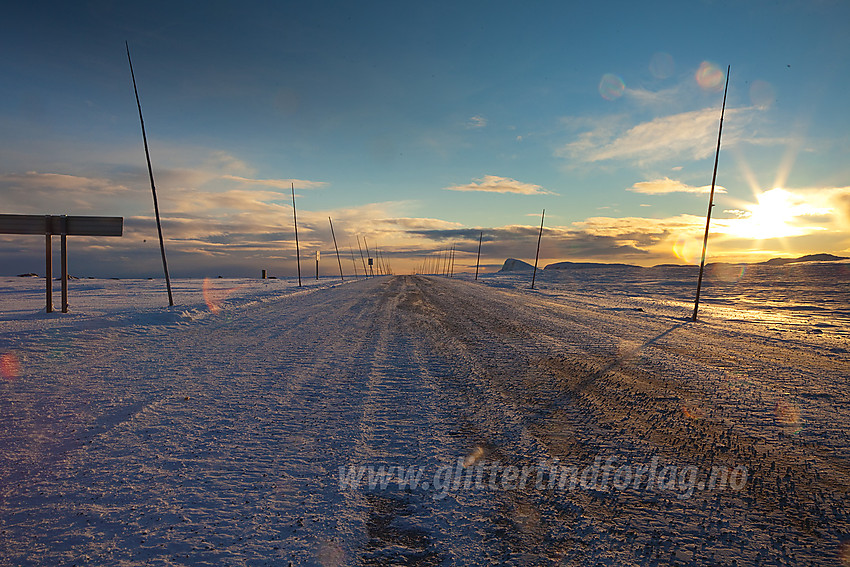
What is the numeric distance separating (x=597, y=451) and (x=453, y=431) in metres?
1.41

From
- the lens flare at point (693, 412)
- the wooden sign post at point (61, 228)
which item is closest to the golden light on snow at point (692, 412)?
the lens flare at point (693, 412)

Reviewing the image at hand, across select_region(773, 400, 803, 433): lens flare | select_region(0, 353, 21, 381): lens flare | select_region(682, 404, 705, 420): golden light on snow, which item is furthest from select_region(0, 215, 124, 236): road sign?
select_region(773, 400, 803, 433): lens flare

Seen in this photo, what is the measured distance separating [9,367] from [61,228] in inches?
355

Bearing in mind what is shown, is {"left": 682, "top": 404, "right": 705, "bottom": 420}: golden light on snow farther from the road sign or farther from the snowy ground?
the road sign

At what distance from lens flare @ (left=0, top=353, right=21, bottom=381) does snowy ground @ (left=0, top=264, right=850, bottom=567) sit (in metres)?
0.07

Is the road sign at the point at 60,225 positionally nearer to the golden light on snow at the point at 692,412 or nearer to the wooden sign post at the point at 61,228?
the wooden sign post at the point at 61,228

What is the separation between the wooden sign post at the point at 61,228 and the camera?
43.7ft

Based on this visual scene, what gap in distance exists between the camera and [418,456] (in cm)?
375

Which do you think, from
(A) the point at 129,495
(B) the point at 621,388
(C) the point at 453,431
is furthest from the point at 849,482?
(A) the point at 129,495

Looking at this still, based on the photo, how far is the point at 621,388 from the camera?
596 centimetres

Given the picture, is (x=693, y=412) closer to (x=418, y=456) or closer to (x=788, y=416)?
(x=788, y=416)

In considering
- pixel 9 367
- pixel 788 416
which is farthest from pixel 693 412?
pixel 9 367

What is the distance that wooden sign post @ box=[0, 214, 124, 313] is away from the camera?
524 inches

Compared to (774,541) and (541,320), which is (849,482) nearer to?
(774,541)
